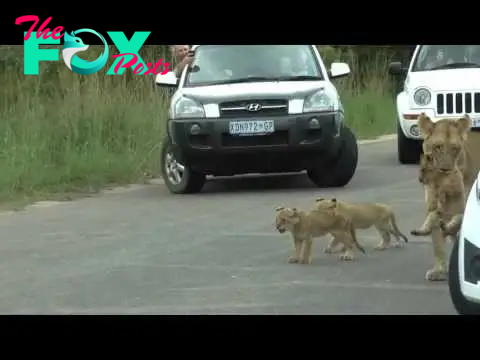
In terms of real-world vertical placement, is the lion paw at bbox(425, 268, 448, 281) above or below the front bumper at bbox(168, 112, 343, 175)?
below

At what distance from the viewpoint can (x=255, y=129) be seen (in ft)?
35.3

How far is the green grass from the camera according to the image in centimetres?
1208

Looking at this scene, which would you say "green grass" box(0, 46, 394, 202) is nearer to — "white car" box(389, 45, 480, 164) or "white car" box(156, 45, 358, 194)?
"white car" box(156, 45, 358, 194)

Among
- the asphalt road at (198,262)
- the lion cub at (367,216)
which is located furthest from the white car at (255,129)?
the lion cub at (367,216)

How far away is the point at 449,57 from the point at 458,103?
0.85 meters

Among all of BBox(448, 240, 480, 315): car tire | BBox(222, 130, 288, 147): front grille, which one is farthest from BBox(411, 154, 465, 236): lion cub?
BBox(222, 130, 288, 147): front grille

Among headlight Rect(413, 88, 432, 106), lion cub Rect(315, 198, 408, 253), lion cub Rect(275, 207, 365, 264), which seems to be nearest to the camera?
lion cub Rect(275, 207, 365, 264)

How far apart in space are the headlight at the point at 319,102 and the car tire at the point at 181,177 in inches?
49.4

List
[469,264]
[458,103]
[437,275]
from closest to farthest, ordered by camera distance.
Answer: [469,264] < [437,275] < [458,103]

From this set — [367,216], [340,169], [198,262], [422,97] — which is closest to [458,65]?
[422,97]

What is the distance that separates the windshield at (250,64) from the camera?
11.4m

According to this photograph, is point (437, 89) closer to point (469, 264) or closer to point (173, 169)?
point (173, 169)

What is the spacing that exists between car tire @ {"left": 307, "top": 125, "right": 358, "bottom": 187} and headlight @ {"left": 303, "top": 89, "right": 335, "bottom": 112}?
1.20ft

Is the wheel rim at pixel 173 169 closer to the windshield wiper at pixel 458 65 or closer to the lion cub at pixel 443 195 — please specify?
the windshield wiper at pixel 458 65
